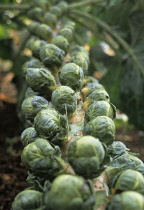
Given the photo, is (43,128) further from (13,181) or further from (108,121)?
(13,181)

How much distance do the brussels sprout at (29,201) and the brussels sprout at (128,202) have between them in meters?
0.25

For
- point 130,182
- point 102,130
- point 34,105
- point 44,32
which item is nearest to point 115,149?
point 102,130

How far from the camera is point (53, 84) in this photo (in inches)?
59.0

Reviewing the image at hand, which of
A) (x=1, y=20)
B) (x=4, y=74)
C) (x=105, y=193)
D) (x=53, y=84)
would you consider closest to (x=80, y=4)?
(x=1, y=20)

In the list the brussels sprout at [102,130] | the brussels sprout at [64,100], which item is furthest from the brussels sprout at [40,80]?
the brussels sprout at [102,130]

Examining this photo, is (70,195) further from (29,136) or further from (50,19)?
(50,19)

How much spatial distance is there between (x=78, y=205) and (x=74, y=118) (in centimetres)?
61

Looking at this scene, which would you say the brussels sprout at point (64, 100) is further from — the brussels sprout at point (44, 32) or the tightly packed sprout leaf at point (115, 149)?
the brussels sprout at point (44, 32)

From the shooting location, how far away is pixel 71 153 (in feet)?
3.00

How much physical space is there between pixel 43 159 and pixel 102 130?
24 cm

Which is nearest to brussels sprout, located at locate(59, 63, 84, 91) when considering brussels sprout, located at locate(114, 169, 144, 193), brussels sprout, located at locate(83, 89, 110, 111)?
brussels sprout, located at locate(83, 89, 110, 111)

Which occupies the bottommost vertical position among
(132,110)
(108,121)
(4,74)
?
(4,74)

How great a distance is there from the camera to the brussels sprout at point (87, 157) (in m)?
0.87

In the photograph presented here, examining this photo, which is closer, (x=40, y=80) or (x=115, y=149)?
(x=115, y=149)
